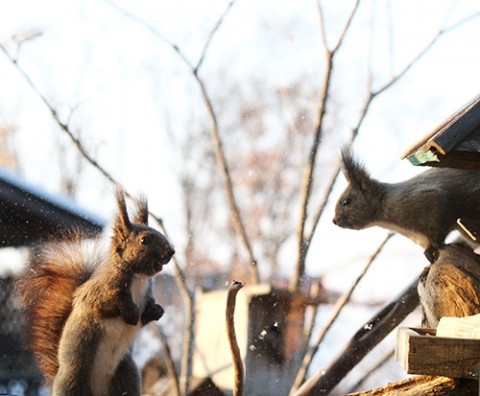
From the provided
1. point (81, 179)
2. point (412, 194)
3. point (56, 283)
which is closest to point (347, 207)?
point (412, 194)

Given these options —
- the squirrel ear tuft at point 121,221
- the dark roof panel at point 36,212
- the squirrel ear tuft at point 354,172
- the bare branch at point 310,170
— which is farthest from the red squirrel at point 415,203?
the dark roof panel at point 36,212

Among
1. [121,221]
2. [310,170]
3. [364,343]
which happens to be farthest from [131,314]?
[310,170]

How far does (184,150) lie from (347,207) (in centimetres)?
89

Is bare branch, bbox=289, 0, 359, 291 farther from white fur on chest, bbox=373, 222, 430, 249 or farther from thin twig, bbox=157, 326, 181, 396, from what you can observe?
white fur on chest, bbox=373, 222, 430, 249

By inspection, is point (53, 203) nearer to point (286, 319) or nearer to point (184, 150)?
point (184, 150)

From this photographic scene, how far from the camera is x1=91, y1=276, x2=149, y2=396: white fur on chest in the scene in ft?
3.54

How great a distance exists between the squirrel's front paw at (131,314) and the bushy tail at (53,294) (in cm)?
14

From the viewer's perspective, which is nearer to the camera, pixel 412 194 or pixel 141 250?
pixel 141 250

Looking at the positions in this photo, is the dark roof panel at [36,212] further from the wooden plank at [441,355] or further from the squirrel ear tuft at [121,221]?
the wooden plank at [441,355]

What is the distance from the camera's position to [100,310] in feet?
3.54

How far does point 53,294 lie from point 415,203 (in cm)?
64

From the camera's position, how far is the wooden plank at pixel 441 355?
2.43 ft

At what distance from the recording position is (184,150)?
2.08m

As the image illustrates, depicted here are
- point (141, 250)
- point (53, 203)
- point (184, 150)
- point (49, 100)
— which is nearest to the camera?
point (141, 250)
